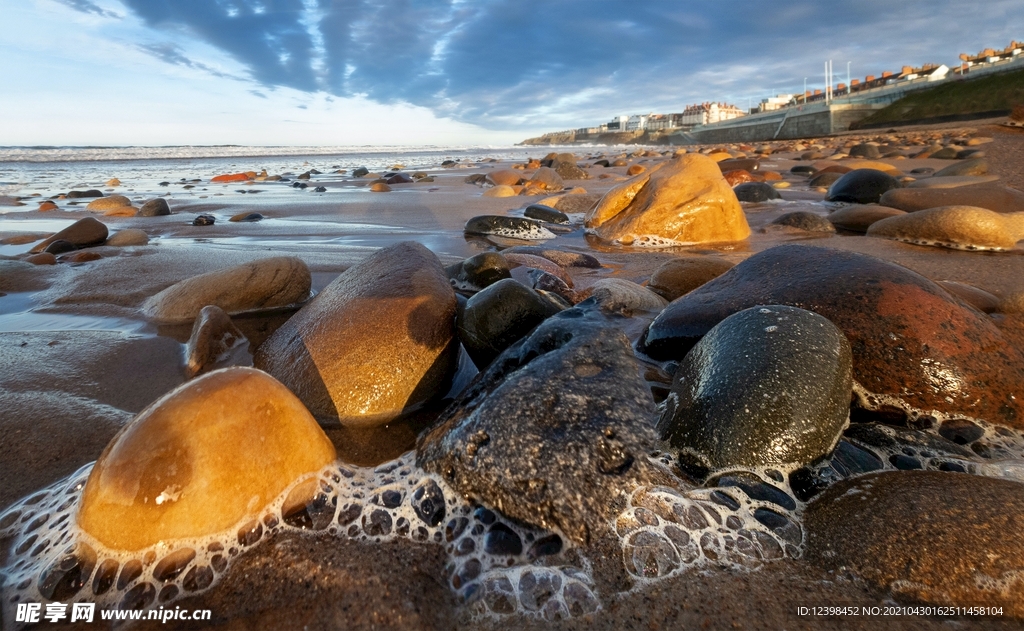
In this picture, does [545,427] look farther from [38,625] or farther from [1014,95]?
[1014,95]

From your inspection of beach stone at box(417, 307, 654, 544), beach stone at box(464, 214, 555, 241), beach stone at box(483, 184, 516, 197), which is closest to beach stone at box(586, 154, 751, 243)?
beach stone at box(464, 214, 555, 241)

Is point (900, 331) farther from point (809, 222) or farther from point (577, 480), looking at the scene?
point (809, 222)

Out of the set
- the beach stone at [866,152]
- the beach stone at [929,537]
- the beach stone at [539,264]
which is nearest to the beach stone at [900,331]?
the beach stone at [929,537]

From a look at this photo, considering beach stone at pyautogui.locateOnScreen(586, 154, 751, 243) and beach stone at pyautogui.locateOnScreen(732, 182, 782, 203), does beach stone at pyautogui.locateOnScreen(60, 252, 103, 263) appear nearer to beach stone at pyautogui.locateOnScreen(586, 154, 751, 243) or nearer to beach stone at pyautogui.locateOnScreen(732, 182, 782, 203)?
beach stone at pyautogui.locateOnScreen(586, 154, 751, 243)

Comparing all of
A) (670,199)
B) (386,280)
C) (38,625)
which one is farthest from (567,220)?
(38,625)

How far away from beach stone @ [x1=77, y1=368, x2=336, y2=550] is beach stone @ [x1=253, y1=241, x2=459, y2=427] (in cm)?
55

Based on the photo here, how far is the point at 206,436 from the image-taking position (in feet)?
4.50

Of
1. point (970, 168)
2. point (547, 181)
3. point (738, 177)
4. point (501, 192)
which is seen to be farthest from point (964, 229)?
point (547, 181)

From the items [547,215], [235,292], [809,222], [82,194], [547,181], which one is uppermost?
[82,194]

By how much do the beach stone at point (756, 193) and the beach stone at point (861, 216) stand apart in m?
2.23

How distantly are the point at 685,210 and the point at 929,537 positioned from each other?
407 centimetres

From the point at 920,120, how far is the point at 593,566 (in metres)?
37.1

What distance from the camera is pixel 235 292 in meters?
2.99

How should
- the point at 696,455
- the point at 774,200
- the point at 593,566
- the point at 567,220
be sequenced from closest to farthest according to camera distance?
the point at 593,566 < the point at 696,455 < the point at 567,220 < the point at 774,200
